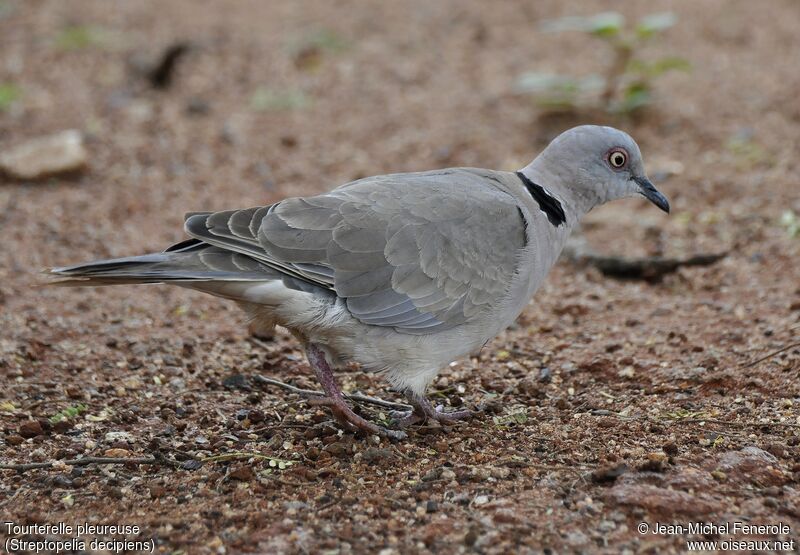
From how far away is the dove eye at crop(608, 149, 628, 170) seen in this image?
4.86 m

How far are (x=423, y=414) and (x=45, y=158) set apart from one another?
199 inches

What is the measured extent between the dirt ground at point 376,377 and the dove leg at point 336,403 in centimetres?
7

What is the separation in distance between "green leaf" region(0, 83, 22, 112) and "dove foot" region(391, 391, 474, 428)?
→ 22.0 ft

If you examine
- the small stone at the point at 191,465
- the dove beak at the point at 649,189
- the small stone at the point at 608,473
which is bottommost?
the small stone at the point at 191,465

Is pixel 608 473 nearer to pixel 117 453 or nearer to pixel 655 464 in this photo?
pixel 655 464

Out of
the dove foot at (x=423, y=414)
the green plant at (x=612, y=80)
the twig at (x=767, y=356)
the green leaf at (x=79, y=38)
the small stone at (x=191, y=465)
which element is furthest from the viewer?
the green leaf at (x=79, y=38)

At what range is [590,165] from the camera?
484cm

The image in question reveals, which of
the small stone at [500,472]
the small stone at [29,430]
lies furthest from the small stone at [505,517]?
the small stone at [29,430]

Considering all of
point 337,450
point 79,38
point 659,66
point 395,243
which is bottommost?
point 337,450

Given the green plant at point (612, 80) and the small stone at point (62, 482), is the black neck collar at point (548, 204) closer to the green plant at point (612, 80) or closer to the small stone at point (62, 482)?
the small stone at point (62, 482)

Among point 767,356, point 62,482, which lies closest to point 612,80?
point 767,356

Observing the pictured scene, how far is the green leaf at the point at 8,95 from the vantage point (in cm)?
947

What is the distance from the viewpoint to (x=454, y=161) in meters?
8.37

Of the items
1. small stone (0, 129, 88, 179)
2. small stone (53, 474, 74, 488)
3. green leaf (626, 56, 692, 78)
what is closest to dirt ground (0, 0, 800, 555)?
small stone (53, 474, 74, 488)
